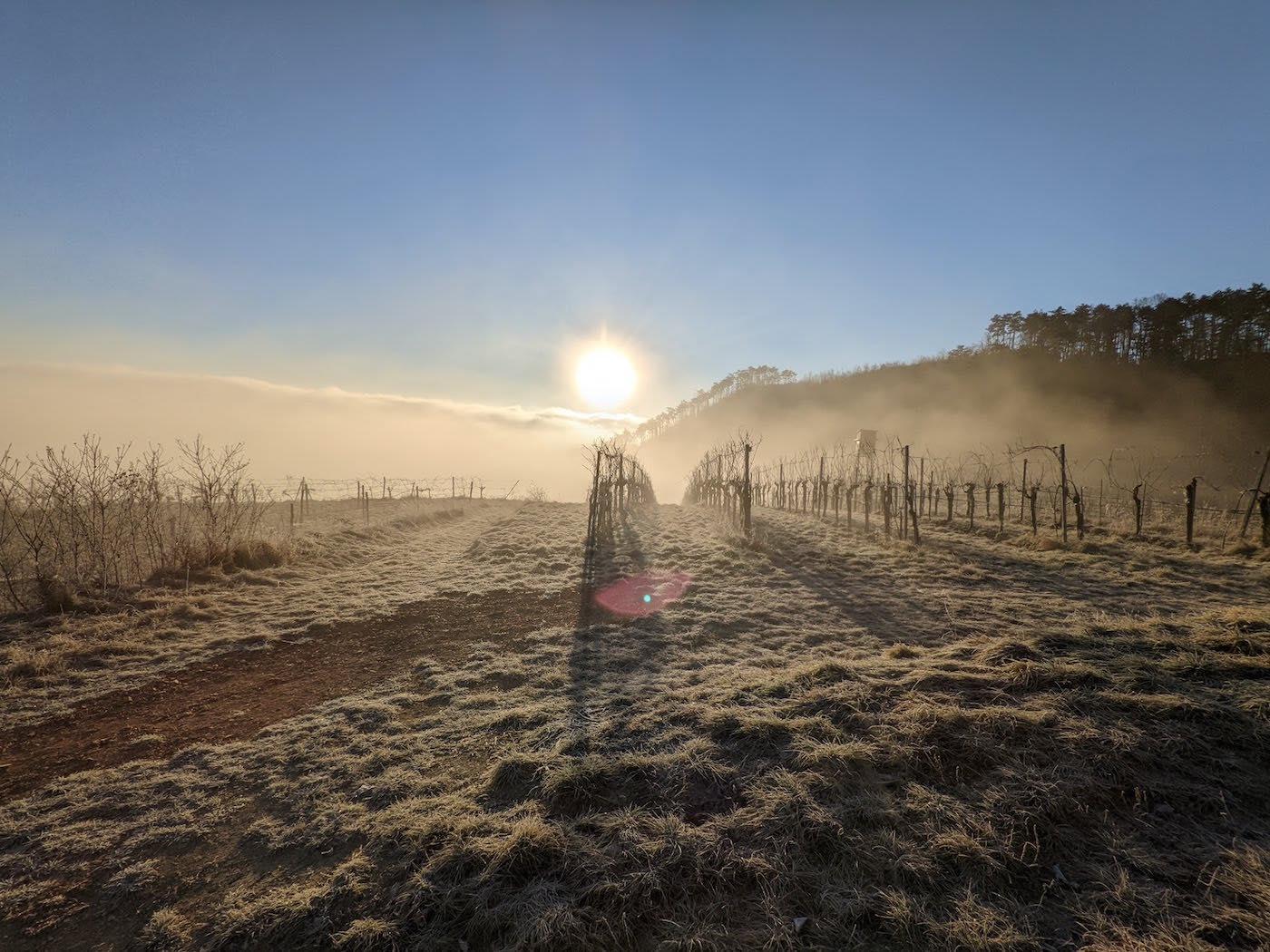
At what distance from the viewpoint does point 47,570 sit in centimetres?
802

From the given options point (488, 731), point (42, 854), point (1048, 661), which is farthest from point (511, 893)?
point (1048, 661)

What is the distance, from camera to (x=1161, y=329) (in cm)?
4566

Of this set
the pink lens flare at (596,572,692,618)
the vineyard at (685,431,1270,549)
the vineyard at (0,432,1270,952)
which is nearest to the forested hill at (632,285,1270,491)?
the vineyard at (685,431,1270,549)

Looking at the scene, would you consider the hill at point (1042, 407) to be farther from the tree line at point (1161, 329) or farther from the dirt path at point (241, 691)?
the dirt path at point (241, 691)

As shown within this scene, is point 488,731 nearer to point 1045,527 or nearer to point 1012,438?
point 1045,527

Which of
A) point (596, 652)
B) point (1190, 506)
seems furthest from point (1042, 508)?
point (596, 652)

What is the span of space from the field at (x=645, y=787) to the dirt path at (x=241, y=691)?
4 centimetres

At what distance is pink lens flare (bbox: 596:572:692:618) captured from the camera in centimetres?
873

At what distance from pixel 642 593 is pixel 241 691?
244 inches

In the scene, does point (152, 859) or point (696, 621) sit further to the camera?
point (696, 621)

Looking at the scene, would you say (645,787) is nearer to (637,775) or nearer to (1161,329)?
(637,775)

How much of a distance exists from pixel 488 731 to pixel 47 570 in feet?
29.1


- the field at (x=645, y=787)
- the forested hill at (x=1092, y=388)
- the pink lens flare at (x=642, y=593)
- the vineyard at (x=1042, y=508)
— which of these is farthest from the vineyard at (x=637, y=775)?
the forested hill at (x=1092, y=388)

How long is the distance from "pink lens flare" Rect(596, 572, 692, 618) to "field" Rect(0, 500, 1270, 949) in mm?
1594
